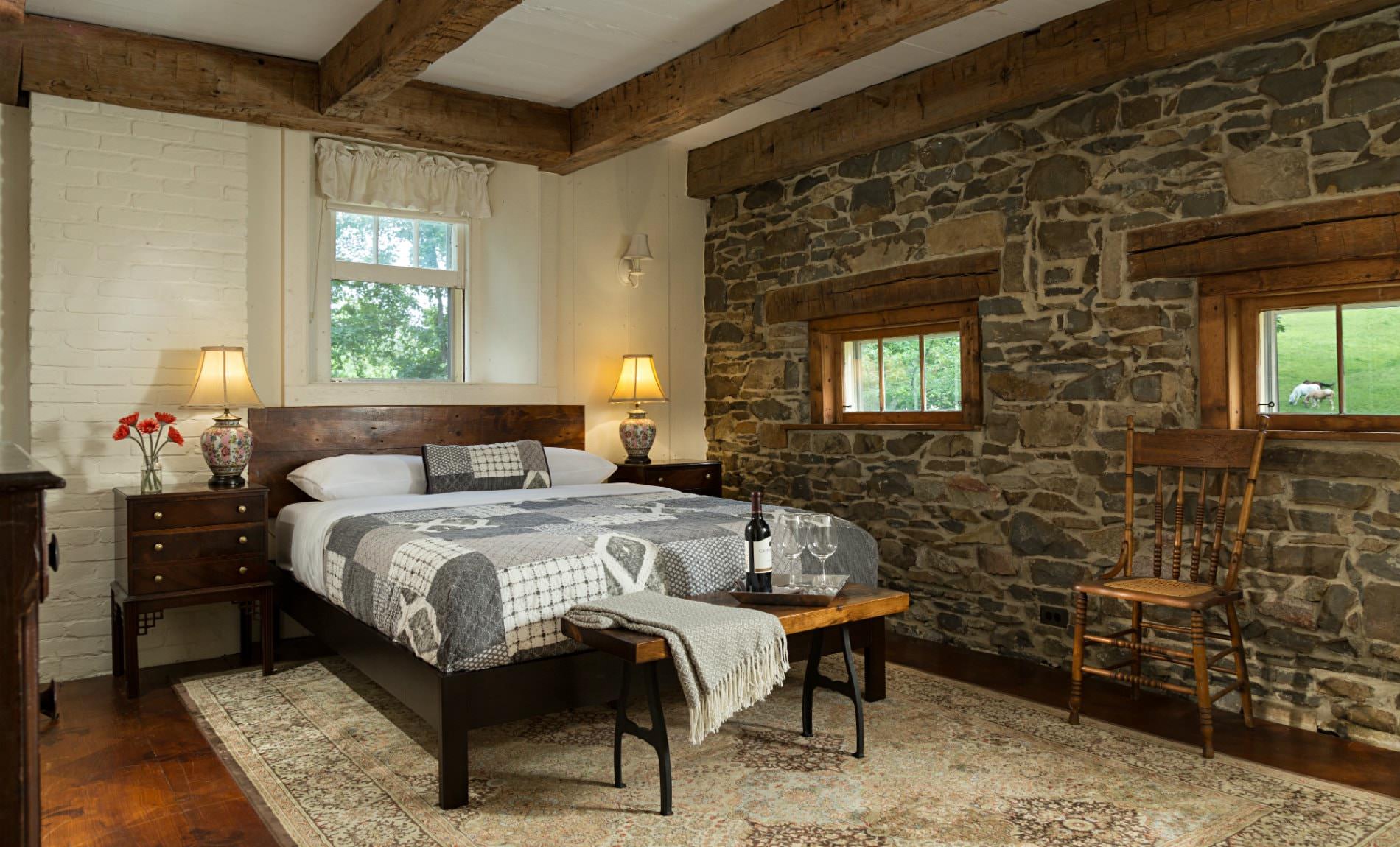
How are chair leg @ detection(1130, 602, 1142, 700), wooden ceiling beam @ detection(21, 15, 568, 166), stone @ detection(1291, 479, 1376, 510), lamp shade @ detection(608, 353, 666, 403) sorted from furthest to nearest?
lamp shade @ detection(608, 353, 666, 403) → wooden ceiling beam @ detection(21, 15, 568, 166) → chair leg @ detection(1130, 602, 1142, 700) → stone @ detection(1291, 479, 1376, 510)

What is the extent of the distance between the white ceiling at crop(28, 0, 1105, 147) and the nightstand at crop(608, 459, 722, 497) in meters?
2.04

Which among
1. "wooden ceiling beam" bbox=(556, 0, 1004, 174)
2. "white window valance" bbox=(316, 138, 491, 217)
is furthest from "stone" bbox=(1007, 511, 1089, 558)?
"white window valance" bbox=(316, 138, 491, 217)

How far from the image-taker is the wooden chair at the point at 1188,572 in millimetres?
3068

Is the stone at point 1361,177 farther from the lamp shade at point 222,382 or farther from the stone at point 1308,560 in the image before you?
the lamp shade at point 222,382

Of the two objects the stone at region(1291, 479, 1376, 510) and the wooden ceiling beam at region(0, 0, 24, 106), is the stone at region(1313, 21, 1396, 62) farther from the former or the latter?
the wooden ceiling beam at region(0, 0, 24, 106)

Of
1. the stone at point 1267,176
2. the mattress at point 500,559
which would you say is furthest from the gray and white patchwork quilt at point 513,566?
the stone at point 1267,176

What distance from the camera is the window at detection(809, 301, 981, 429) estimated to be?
→ 452cm

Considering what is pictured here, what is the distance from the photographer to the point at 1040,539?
4105 mm

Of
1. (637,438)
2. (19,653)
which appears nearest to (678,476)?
(637,438)

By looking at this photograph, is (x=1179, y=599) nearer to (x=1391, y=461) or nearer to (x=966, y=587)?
(x=1391, y=461)

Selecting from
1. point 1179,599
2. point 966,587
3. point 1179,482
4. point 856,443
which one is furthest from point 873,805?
point 856,443

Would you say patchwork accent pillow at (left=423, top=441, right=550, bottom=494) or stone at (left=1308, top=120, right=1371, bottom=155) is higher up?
stone at (left=1308, top=120, right=1371, bottom=155)

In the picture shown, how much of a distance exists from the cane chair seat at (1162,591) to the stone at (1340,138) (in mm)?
1520

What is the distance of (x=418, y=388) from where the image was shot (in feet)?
16.2
